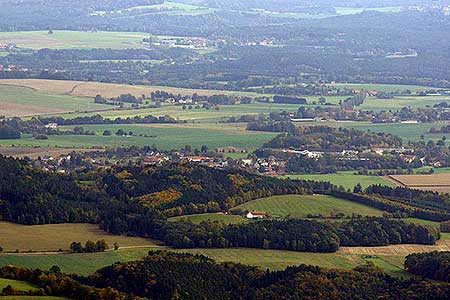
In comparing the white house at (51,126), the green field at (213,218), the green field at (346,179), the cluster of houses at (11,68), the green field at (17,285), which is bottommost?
the cluster of houses at (11,68)

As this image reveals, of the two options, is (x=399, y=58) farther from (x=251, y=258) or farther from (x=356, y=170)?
(x=251, y=258)

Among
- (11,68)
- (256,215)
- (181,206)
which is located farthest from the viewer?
(11,68)

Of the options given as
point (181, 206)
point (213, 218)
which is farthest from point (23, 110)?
point (213, 218)

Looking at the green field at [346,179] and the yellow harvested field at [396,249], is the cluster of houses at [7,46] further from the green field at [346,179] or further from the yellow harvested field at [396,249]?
the yellow harvested field at [396,249]

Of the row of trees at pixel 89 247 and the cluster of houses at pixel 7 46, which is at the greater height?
the row of trees at pixel 89 247

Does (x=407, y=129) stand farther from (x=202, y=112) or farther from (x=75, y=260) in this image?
(x=75, y=260)

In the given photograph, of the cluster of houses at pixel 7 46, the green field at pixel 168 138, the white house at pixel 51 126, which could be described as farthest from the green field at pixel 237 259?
the cluster of houses at pixel 7 46

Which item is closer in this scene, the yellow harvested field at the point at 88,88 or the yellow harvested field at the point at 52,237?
the yellow harvested field at the point at 52,237
